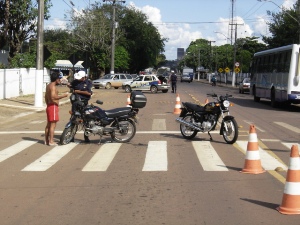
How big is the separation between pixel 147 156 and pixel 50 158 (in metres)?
2.13

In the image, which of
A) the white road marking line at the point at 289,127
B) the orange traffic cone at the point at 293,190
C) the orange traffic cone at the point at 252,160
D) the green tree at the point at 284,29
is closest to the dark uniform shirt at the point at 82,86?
the orange traffic cone at the point at 252,160

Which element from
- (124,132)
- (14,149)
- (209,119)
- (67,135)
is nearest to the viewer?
(14,149)

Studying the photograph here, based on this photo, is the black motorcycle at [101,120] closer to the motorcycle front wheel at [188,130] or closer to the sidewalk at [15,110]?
the motorcycle front wheel at [188,130]

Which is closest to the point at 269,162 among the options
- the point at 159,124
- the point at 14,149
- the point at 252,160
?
the point at 252,160

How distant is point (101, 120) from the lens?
12.5m

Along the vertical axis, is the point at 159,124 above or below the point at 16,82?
below

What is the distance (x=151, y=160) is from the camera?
10.5 metres

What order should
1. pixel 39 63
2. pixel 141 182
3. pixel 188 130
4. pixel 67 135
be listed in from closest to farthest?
1. pixel 141 182
2. pixel 67 135
3. pixel 188 130
4. pixel 39 63

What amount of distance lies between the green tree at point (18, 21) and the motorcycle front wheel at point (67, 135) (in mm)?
26335

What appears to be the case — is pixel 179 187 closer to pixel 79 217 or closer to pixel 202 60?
pixel 79 217

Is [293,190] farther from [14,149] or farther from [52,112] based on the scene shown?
[14,149]

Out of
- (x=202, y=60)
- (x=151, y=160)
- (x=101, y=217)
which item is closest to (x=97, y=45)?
(x=151, y=160)

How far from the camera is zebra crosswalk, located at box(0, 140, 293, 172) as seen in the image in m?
9.65

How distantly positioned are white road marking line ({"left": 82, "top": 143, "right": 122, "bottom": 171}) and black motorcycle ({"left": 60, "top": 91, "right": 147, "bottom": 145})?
1.25ft
